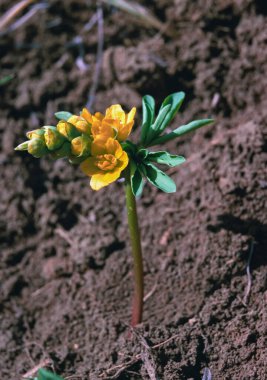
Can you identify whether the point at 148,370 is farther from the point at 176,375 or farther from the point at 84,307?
the point at 84,307

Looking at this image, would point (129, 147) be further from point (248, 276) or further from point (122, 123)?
point (248, 276)

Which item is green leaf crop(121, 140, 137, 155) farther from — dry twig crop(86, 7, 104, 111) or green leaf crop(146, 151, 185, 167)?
dry twig crop(86, 7, 104, 111)

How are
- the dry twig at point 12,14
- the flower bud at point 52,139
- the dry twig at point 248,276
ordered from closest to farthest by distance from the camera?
the flower bud at point 52,139
the dry twig at point 248,276
the dry twig at point 12,14

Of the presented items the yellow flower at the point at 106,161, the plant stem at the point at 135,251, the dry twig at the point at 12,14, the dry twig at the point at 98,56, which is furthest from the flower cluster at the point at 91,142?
the dry twig at the point at 12,14

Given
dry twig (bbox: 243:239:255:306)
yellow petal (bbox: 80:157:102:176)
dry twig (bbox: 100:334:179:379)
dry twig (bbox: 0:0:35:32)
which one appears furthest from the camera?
dry twig (bbox: 0:0:35:32)

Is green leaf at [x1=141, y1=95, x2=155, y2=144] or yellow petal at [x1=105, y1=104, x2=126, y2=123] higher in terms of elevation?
yellow petal at [x1=105, y1=104, x2=126, y2=123]

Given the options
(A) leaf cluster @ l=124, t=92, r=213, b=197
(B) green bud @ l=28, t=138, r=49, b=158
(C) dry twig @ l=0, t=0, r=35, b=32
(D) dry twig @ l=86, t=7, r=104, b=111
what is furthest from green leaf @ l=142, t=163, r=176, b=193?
(C) dry twig @ l=0, t=0, r=35, b=32

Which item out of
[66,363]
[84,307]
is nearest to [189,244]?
[84,307]

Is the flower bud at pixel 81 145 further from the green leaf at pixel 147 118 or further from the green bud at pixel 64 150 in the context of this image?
the green leaf at pixel 147 118
